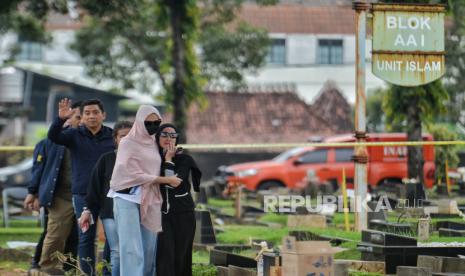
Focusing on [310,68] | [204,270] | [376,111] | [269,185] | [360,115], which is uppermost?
[310,68]

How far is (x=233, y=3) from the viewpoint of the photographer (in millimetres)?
45062

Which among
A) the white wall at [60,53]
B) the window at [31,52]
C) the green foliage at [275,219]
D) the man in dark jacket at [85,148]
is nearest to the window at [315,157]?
the green foliage at [275,219]

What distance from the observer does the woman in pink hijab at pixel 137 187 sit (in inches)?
482

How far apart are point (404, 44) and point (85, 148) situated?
19.7ft

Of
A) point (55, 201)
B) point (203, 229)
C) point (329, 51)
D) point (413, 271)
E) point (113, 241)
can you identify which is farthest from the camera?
point (329, 51)

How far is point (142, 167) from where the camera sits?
1230 cm

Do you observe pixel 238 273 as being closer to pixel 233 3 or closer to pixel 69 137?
pixel 69 137

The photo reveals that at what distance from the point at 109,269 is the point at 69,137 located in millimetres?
1529

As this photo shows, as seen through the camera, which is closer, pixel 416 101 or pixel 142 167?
pixel 142 167

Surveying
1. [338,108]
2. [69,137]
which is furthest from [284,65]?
[69,137]

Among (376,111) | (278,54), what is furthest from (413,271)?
(278,54)

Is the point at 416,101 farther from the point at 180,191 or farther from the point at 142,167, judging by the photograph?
the point at 142,167

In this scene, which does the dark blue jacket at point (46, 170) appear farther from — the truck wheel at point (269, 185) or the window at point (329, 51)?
the window at point (329, 51)

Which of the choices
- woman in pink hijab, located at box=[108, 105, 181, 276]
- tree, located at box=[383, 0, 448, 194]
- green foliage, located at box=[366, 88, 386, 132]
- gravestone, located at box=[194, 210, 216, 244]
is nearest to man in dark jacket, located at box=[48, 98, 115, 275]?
woman in pink hijab, located at box=[108, 105, 181, 276]
